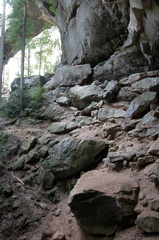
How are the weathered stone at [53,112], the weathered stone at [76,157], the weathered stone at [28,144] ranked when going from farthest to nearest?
the weathered stone at [53,112] < the weathered stone at [28,144] < the weathered stone at [76,157]

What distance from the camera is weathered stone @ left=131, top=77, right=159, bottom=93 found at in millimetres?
7225

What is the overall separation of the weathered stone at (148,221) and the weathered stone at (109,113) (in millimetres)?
4131

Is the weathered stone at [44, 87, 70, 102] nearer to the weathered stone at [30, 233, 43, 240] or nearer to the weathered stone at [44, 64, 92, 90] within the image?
the weathered stone at [44, 64, 92, 90]

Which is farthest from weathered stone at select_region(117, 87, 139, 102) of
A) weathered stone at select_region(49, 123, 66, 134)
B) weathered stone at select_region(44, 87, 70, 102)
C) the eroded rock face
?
the eroded rock face

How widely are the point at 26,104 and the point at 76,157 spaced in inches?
242

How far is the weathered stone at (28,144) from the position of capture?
764cm

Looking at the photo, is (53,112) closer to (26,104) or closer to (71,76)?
(26,104)

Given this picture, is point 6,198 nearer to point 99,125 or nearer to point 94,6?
point 99,125

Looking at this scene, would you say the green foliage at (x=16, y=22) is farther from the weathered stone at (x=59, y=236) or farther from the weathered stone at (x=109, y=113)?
the weathered stone at (x=59, y=236)

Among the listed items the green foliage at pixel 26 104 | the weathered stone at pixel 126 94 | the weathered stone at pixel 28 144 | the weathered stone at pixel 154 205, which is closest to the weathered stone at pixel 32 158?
the weathered stone at pixel 28 144

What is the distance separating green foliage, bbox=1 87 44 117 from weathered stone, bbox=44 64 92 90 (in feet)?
4.82

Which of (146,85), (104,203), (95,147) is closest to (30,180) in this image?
(95,147)

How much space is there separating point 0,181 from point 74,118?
4.09m

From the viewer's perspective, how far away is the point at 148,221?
357cm
